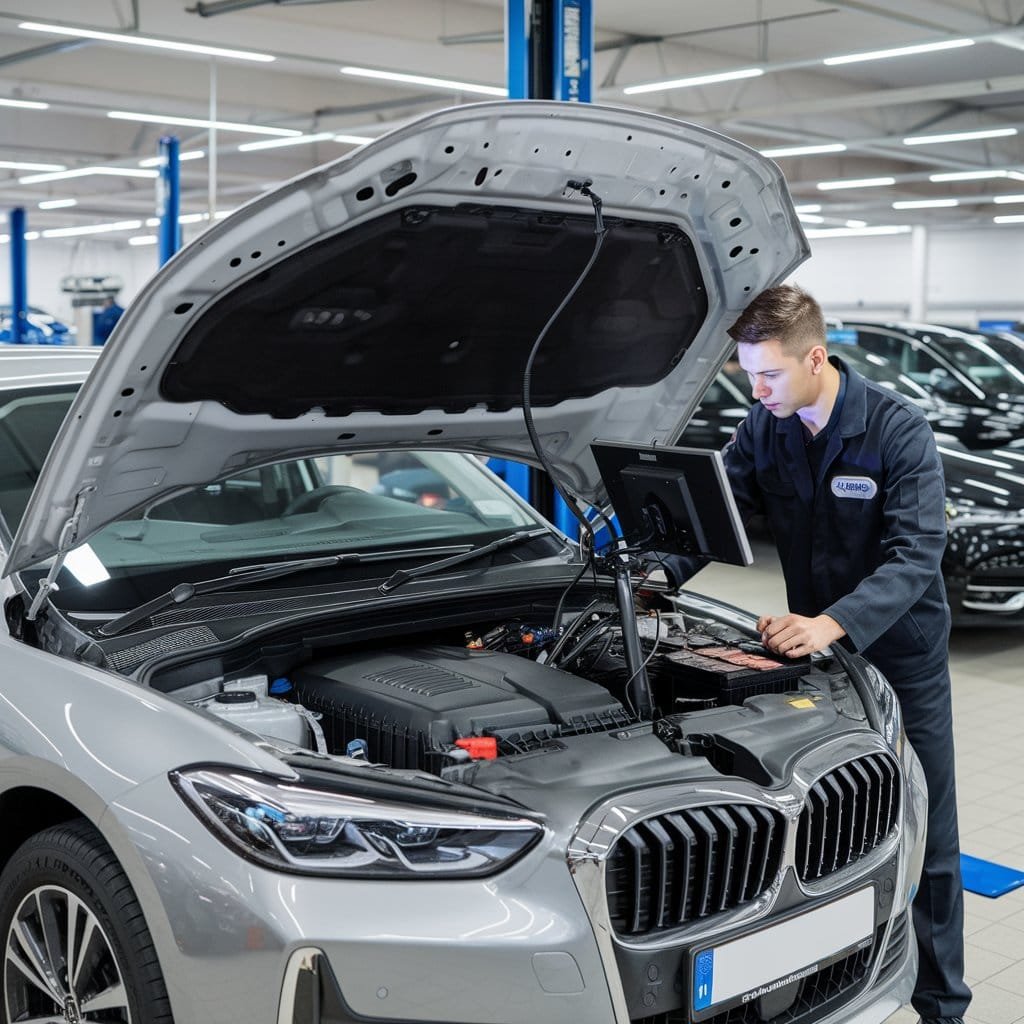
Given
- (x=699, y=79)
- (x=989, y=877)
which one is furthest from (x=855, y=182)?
(x=989, y=877)

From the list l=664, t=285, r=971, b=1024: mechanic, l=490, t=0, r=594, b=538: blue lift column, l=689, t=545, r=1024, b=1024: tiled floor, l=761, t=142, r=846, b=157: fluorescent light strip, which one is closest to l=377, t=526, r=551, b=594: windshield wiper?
l=664, t=285, r=971, b=1024: mechanic

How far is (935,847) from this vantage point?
8.88 ft

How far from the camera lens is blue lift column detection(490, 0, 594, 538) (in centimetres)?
518

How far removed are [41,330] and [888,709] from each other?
17.0m

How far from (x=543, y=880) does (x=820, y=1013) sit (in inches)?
25.5

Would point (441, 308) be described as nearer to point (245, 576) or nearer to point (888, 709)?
point (245, 576)

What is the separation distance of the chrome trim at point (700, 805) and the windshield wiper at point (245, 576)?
105cm

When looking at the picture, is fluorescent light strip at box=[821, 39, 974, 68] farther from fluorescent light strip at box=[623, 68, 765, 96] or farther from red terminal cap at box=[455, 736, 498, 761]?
red terminal cap at box=[455, 736, 498, 761]

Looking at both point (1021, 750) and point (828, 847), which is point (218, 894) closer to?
point (828, 847)

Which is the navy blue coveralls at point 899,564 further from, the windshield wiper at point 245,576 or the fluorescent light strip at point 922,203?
the fluorescent light strip at point 922,203

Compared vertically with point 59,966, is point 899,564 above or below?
above

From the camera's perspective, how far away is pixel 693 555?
8.15ft

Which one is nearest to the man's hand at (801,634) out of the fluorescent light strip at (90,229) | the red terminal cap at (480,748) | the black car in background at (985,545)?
the red terminal cap at (480,748)

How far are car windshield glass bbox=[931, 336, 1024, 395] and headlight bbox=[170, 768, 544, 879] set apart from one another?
26.0ft
